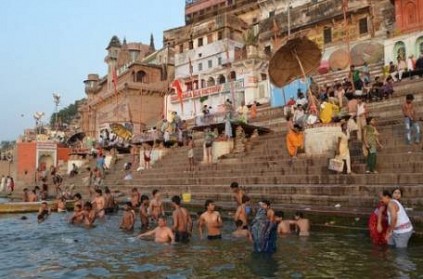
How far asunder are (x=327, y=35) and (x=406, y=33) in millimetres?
7560

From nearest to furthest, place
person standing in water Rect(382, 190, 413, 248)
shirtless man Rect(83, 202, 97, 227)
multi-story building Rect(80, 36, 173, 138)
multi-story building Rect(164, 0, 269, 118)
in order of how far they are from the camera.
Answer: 1. person standing in water Rect(382, 190, 413, 248)
2. shirtless man Rect(83, 202, 97, 227)
3. multi-story building Rect(164, 0, 269, 118)
4. multi-story building Rect(80, 36, 173, 138)

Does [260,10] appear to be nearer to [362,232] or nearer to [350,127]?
[350,127]

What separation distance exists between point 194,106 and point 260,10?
12.7m

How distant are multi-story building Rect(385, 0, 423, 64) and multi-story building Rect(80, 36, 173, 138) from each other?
22.0 m

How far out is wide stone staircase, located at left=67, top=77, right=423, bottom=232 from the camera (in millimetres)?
9430

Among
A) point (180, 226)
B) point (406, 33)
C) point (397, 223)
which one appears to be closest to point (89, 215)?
point (180, 226)

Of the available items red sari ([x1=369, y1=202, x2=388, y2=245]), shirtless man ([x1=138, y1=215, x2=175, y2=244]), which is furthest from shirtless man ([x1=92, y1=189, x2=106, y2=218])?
red sari ([x1=369, y1=202, x2=388, y2=245])

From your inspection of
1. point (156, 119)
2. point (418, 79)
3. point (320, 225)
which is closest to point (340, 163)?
point (320, 225)

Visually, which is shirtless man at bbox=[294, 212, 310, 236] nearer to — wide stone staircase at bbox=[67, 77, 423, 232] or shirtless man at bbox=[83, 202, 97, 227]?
wide stone staircase at bbox=[67, 77, 423, 232]

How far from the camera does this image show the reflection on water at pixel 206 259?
20.1 ft

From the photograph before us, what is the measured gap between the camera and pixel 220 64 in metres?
38.2

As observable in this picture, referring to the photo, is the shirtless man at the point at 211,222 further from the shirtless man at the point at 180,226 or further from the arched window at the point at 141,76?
the arched window at the point at 141,76

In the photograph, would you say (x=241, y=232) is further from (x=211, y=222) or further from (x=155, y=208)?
(x=155, y=208)

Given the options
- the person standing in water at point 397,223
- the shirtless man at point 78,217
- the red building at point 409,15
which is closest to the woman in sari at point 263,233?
the person standing in water at point 397,223
